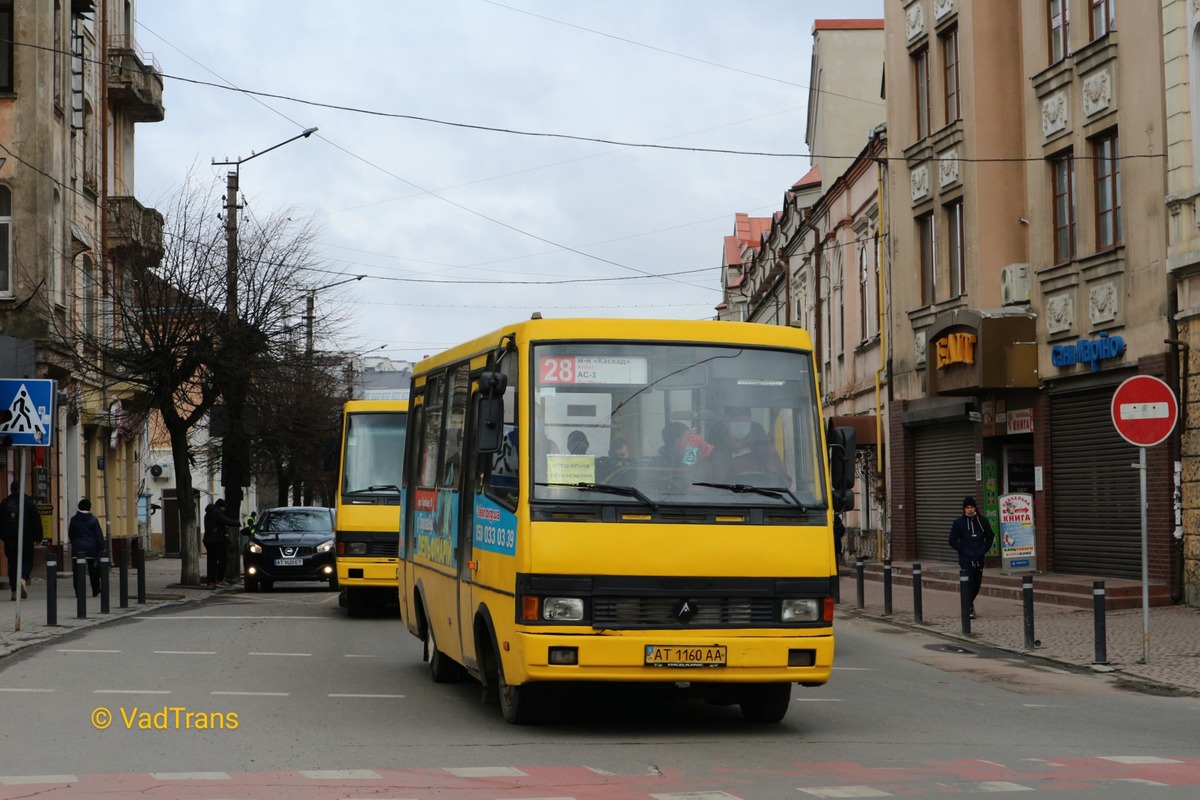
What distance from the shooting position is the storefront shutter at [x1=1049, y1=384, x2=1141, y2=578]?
24812 mm

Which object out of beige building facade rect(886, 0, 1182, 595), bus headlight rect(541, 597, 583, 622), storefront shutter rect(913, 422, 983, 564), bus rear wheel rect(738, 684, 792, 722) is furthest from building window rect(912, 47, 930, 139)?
bus headlight rect(541, 597, 583, 622)

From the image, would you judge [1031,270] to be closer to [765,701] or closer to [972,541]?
[972,541]

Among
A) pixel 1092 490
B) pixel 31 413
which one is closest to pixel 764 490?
pixel 31 413

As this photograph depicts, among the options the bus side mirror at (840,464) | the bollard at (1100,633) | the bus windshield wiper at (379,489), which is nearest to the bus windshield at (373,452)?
the bus windshield wiper at (379,489)

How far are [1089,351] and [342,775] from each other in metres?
18.7

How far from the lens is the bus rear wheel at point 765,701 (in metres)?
11.6

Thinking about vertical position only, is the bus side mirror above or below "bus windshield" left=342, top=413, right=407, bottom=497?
below

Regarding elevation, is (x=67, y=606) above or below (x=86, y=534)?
below

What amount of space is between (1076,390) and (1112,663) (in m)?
10.6

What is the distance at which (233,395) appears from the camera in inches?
1287

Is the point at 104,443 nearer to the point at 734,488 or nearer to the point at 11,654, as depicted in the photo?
the point at 11,654

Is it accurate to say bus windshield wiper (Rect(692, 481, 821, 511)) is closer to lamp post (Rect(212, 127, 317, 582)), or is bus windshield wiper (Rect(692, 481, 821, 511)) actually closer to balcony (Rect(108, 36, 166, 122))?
lamp post (Rect(212, 127, 317, 582))

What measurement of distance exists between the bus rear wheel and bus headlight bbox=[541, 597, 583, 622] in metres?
1.72

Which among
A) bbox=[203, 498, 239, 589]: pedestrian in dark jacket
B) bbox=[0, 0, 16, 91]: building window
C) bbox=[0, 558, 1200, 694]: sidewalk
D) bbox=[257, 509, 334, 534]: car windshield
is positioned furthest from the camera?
bbox=[0, 0, 16, 91]: building window
